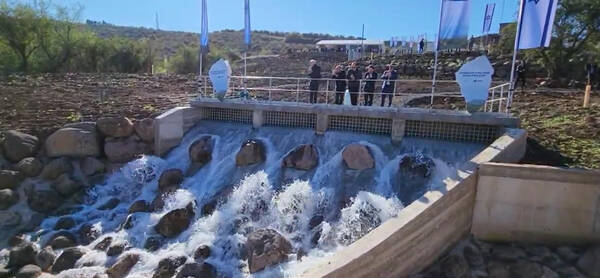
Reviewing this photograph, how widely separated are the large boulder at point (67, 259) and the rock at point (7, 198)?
3085 mm

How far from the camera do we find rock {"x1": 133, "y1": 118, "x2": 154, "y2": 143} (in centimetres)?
1344

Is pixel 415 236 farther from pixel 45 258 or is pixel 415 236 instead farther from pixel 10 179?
pixel 10 179

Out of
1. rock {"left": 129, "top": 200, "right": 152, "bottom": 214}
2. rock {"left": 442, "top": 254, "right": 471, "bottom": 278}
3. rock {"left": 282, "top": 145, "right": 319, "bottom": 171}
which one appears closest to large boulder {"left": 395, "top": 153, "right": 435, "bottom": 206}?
rock {"left": 442, "top": 254, "right": 471, "bottom": 278}

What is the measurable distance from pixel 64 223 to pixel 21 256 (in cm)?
136

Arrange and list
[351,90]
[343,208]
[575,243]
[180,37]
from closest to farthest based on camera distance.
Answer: [575,243] → [343,208] → [351,90] → [180,37]

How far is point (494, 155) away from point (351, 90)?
5524 millimetres

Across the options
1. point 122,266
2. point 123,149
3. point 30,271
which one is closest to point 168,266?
point 122,266

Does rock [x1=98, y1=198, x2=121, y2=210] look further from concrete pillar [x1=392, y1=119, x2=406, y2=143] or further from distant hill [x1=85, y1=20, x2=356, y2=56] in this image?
distant hill [x1=85, y1=20, x2=356, y2=56]

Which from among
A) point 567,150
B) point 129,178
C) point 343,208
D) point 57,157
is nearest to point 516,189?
point 567,150

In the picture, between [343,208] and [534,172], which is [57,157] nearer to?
[343,208]

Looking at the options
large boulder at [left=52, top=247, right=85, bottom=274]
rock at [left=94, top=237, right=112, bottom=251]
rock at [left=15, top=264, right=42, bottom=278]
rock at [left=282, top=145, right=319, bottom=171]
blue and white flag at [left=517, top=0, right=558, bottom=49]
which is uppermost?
blue and white flag at [left=517, top=0, right=558, bottom=49]

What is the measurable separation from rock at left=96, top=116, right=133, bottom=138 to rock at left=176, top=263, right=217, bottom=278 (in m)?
6.11

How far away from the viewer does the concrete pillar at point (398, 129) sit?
1152 cm

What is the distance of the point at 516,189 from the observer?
27.2 ft
